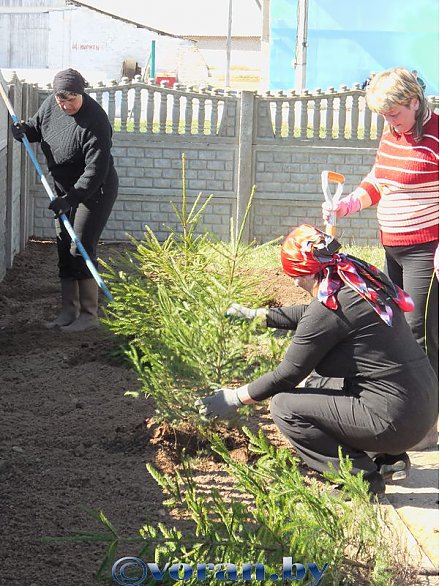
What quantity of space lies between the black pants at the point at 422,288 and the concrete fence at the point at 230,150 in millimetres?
6169

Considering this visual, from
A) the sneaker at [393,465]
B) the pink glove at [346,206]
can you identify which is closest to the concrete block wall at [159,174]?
the pink glove at [346,206]

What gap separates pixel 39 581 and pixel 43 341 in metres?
3.63

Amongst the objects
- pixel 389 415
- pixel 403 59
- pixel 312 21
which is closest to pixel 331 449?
pixel 389 415

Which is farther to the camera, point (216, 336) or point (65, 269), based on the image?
point (65, 269)

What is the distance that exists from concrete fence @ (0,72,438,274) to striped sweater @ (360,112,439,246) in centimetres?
610

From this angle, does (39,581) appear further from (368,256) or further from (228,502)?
(368,256)

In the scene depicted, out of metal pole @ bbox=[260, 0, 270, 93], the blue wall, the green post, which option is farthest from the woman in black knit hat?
the green post

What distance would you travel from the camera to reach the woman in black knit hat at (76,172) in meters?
6.98

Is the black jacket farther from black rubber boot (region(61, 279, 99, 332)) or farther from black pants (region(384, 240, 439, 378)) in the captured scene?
black pants (region(384, 240, 439, 378))

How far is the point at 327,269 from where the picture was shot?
432 cm

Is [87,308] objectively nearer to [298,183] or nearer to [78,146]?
[78,146]

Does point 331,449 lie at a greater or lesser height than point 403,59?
lesser

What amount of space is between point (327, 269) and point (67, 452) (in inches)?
62.0

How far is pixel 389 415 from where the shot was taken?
439 cm
